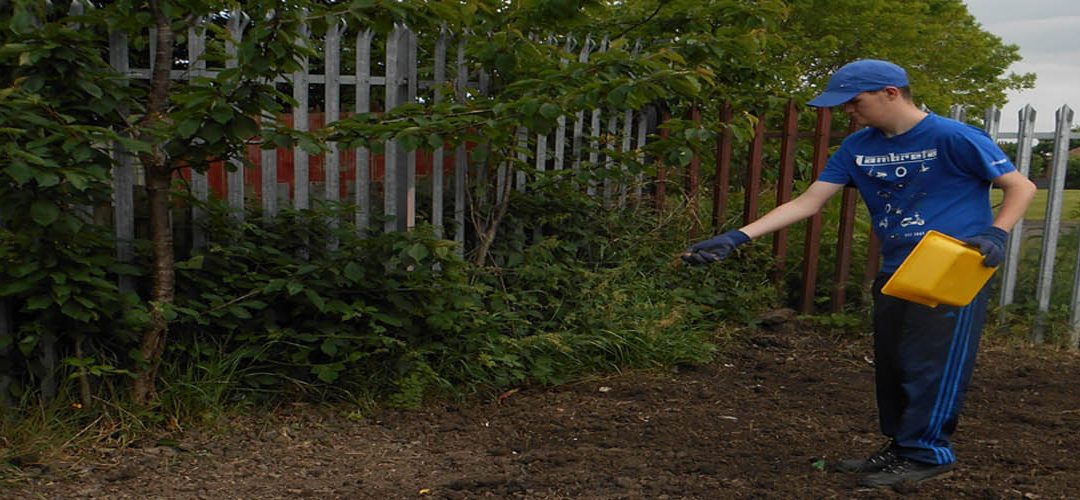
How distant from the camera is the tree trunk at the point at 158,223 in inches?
148

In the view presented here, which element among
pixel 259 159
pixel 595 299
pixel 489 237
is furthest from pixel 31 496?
pixel 595 299

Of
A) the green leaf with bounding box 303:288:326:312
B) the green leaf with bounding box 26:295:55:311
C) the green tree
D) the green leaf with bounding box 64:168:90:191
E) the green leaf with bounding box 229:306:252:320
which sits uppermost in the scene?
the green tree

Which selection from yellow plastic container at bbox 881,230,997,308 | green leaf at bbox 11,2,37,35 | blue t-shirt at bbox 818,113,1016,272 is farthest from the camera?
green leaf at bbox 11,2,37,35

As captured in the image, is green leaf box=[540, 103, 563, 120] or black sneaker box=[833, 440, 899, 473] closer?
black sneaker box=[833, 440, 899, 473]

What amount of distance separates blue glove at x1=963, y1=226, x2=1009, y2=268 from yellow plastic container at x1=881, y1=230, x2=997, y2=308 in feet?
0.06

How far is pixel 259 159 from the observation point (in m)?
4.76

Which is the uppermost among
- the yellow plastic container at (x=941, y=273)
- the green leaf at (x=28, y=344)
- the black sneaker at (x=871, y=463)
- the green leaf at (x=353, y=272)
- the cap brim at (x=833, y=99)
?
the cap brim at (x=833, y=99)

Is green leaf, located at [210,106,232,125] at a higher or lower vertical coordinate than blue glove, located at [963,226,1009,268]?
higher

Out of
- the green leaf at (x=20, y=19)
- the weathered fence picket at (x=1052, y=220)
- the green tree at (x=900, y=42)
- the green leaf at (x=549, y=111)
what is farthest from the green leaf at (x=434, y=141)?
the green tree at (x=900, y=42)

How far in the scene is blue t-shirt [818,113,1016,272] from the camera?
3.08m

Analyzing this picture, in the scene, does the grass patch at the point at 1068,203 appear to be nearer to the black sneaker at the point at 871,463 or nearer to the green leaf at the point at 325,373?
the black sneaker at the point at 871,463

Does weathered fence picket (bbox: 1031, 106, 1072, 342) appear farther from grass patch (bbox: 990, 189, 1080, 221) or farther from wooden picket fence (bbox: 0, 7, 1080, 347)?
grass patch (bbox: 990, 189, 1080, 221)

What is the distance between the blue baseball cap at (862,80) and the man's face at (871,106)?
2 centimetres

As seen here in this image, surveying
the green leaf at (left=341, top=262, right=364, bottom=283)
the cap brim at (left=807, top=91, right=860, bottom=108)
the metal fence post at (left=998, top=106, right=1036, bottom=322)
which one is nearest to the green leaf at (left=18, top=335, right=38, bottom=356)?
the green leaf at (left=341, top=262, right=364, bottom=283)
